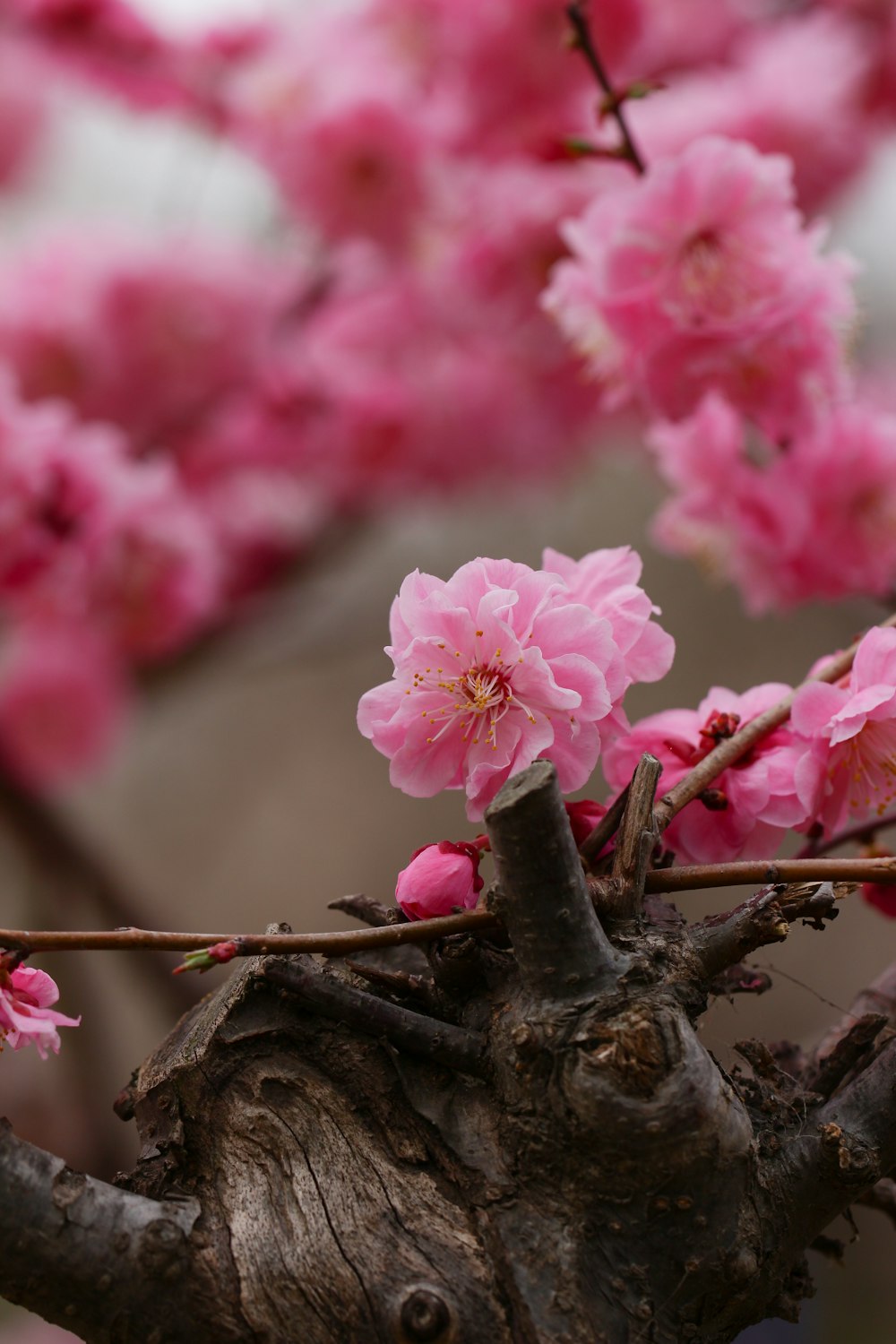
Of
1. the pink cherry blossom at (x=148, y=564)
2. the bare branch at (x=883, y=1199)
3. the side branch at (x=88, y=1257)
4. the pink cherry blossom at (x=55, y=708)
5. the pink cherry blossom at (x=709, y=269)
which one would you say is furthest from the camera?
the pink cherry blossom at (x=55, y=708)

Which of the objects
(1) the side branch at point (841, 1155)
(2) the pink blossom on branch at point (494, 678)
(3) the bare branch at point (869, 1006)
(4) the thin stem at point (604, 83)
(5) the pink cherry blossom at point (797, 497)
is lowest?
(1) the side branch at point (841, 1155)

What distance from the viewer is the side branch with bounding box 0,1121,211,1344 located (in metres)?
0.36

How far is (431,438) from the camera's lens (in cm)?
162

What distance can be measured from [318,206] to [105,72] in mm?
408

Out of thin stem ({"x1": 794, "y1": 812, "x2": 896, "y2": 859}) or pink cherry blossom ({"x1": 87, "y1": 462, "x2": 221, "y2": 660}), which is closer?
thin stem ({"x1": 794, "y1": 812, "x2": 896, "y2": 859})

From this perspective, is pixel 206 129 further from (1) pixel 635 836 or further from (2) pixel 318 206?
(1) pixel 635 836

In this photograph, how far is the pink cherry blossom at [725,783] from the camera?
0.45m

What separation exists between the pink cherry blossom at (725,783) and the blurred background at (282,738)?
32 centimetres

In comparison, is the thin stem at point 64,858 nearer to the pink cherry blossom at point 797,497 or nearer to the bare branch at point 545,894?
the pink cherry blossom at point 797,497

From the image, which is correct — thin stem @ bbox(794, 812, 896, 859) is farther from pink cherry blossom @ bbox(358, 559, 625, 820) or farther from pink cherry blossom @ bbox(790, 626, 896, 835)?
pink cherry blossom @ bbox(358, 559, 625, 820)

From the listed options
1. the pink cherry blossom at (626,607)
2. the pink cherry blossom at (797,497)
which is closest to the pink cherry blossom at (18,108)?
the pink cherry blossom at (797,497)

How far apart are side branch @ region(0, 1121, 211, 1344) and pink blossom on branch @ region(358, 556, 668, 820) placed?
0.17m

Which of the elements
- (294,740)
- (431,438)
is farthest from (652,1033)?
(294,740)

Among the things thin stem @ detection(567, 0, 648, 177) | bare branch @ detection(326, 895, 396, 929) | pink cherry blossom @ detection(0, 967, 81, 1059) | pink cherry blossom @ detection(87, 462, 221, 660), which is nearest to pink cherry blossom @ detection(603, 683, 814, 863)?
bare branch @ detection(326, 895, 396, 929)
